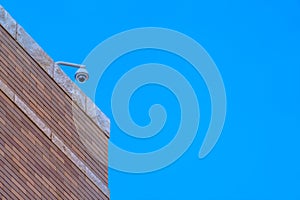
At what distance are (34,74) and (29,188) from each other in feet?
9.23

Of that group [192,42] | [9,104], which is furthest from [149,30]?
[9,104]

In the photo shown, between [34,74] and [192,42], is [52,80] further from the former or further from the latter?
[192,42]

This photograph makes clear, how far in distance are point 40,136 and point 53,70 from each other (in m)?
1.87

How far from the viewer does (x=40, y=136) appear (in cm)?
2691

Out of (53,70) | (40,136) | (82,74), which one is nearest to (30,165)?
(40,136)

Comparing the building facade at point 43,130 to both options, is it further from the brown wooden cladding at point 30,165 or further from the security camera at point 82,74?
the security camera at point 82,74

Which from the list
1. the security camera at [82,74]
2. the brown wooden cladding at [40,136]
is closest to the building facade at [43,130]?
the brown wooden cladding at [40,136]

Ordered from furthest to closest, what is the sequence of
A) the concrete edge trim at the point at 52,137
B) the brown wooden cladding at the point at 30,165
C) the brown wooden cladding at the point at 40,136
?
the concrete edge trim at the point at 52,137, the brown wooden cladding at the point at 40,136, the brown wooden cladding at the point at 30,165

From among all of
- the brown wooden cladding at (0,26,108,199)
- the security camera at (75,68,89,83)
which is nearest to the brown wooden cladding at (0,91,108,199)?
the brown wooden cladding at (0,26,108,199)

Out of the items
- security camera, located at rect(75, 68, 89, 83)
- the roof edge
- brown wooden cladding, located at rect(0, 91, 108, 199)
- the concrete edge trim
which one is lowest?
brown wooden cladding, located at rect(0, 91, 108, 199)

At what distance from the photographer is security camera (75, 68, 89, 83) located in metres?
27.7

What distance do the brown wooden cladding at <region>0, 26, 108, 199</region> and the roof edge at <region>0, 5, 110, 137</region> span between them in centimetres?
11

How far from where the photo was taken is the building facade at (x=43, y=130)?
25688 millimetres

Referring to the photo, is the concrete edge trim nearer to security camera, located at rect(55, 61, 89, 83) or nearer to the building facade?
the building facade
